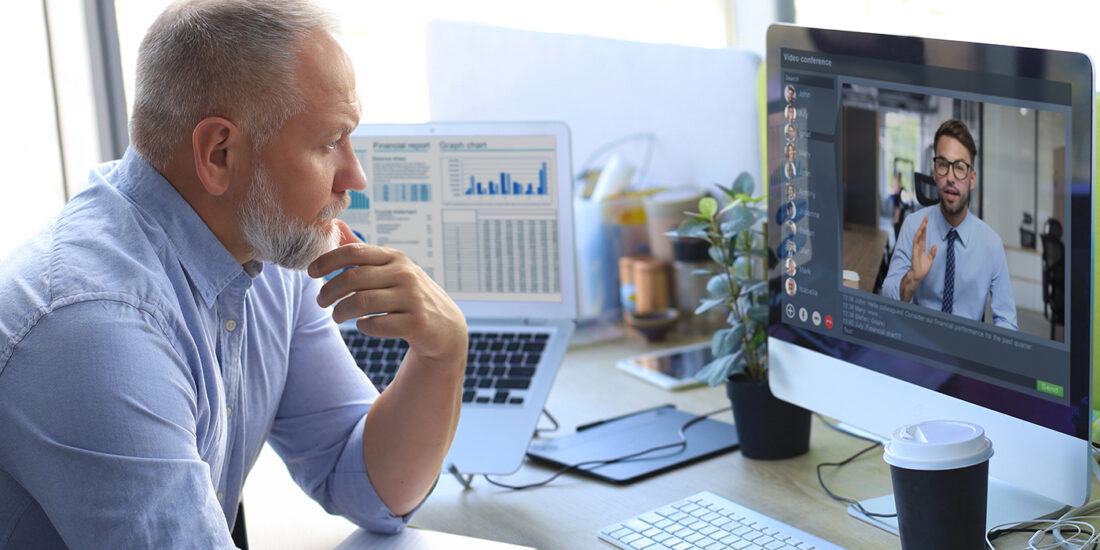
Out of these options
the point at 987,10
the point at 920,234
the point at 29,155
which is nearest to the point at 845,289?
the point at 920,234

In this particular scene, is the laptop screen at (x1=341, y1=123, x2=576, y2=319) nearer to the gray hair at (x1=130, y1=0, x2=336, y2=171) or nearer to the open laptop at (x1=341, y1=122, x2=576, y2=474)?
the open laptop at (x1=341, y1=122, x2=576, y2=474)

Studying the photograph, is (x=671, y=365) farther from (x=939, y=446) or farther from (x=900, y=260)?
(x=939, y=446)

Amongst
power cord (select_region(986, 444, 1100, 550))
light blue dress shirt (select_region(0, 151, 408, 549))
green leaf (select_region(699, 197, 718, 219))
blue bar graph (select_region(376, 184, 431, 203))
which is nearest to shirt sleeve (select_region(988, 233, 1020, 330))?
power cord (select_region(986, 444, 1100, 550))

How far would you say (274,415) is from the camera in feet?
3.95

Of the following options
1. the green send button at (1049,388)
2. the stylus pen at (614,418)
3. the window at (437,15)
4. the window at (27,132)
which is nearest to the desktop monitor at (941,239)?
the green send button at (1049,388)

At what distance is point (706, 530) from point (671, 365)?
65 centimetres

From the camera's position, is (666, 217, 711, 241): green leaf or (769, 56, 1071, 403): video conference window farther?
(666, 217, 711, 241): green leaf

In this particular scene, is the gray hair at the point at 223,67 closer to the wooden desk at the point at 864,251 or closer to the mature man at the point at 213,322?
the mature man at the point at 213,322

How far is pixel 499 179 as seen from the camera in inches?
58.9

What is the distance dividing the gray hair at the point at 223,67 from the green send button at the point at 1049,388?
2.39 ft

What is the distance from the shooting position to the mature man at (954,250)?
924 millimetres

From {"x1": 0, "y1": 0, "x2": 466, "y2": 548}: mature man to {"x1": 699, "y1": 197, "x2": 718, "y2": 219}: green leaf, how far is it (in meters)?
0.38

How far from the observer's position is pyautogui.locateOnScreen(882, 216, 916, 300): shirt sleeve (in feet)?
3.25

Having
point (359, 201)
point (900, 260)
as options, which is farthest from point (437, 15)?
point (900, 260)
